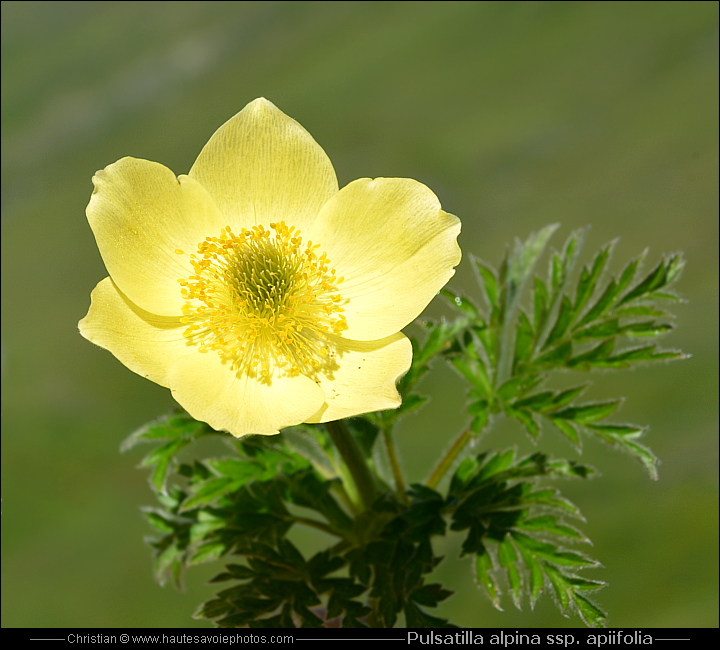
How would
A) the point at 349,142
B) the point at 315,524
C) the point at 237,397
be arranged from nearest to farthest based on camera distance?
the point at 237,397 < the point at 315,524 < the point at 349,142

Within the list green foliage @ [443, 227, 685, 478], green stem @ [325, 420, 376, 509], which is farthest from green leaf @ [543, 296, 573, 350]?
green stem @ [325, 420, 376, 509]

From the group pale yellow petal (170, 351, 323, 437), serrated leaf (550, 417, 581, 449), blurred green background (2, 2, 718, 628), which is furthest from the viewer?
blurred green background (2, 2, 718, 628)

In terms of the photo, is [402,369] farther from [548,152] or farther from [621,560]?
[548,152]

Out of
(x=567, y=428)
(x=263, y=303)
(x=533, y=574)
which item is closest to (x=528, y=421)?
(x=567, y=428)

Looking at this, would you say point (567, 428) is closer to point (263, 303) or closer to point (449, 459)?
point (449, 459)

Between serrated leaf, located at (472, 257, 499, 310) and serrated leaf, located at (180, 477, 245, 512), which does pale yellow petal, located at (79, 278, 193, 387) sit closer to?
serrated leaf, located at (180, 477, 245, 512)
